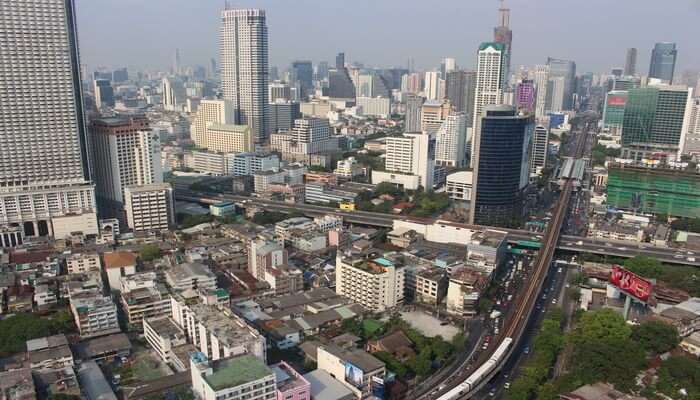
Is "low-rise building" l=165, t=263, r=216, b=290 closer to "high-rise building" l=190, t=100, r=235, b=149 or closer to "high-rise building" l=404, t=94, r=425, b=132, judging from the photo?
"high-rise building" l=190, t=100, r=235, b=149

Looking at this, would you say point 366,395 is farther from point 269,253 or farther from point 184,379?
point 269,253

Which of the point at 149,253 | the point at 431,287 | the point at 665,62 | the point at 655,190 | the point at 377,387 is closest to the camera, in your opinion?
the point at 377,387

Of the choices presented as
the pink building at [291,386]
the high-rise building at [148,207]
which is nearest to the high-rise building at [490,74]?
the high-rise building at [148,207]

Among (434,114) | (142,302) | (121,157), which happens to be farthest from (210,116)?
(142,302)

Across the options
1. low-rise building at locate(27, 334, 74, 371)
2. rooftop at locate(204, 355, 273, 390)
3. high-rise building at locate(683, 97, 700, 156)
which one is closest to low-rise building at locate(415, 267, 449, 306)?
rooftop at locate(204, 355, 273, 390)

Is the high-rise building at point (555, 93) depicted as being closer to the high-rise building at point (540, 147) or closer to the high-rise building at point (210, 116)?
the high-rise building at point (540, 147)

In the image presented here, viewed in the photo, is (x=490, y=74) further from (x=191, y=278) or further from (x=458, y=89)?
(x=191, y=278)
